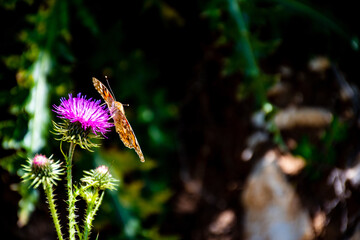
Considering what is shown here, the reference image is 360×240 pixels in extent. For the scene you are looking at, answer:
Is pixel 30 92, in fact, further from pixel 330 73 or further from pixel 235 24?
pixel 330 73

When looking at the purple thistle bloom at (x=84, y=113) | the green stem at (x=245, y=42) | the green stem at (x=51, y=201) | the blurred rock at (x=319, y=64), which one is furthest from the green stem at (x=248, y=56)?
the green stem at (x=51, y=201)

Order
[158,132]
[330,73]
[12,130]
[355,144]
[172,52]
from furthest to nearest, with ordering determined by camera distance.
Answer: [172,52] < [330,73] < [158,132] < [355,144] < [12,130]

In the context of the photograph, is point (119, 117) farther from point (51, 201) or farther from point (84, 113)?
point (51, 201)

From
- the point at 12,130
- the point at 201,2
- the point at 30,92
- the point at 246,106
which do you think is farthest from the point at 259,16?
the point at 12,130

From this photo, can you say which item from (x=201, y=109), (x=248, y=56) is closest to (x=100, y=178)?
(x=248, y=56)

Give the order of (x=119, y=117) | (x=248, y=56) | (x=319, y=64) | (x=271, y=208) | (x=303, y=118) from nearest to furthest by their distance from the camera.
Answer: (x=119, y=117), (x=248, y=56), (x=271, y=208), (x=303, y=118), (x=319, y=64)

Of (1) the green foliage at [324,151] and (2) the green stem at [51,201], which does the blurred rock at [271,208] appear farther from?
(2) the green stem at [51,201]
